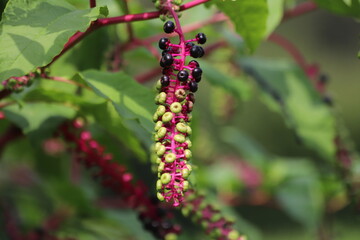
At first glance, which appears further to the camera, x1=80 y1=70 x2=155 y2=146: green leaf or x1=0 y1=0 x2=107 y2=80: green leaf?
x1=80 y1=70 x2=155 y2=146: green leaf

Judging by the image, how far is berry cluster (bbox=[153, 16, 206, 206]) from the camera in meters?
1.00

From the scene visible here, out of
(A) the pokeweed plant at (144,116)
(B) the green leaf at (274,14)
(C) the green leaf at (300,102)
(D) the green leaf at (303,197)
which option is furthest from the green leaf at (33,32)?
(D) the green leaf at (303,197)

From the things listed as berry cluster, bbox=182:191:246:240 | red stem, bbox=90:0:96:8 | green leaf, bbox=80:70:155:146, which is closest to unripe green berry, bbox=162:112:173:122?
green leaf, bbox=80:70:155:146

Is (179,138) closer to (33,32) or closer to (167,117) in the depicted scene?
(167,117)

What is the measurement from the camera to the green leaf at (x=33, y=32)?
1.06 metres

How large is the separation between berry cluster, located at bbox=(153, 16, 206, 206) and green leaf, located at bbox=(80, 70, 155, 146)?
195mm

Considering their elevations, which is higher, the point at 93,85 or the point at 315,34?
the point at 315,34

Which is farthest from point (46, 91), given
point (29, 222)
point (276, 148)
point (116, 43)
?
point (276, 148)

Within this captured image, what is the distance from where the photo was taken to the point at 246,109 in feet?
36.2

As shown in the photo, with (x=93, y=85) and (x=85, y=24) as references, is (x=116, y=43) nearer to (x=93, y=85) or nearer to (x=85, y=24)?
(x=93, y=85)

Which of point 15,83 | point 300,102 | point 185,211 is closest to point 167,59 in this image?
point 15,83

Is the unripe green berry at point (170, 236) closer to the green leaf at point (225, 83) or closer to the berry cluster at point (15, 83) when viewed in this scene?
the berry cluster at point (15, 83)

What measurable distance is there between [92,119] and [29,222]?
3.55 ft

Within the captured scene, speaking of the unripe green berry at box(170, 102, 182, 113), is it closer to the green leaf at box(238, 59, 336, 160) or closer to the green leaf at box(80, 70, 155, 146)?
the green leaf at box(80, 70, 155, 146)
